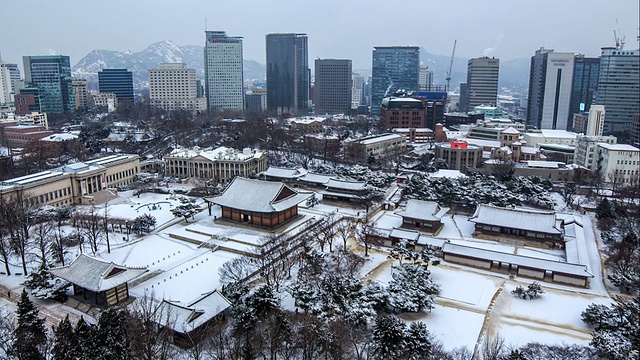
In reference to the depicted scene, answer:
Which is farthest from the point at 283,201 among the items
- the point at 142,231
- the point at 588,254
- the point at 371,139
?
the point at 371,139

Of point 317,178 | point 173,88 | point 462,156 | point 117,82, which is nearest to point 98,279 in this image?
point 317,178

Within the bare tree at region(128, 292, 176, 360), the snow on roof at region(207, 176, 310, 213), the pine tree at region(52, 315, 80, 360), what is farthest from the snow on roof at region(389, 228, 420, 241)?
the pine tree at region(52, 315, 80, 360)

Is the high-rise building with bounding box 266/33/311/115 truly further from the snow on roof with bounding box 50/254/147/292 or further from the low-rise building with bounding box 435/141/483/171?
the snow on roof with bounding box 50/254/147/292

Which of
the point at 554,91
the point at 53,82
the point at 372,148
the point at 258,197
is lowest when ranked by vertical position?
the point at 258,197

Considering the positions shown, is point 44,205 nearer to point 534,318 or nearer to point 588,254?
point 534,318

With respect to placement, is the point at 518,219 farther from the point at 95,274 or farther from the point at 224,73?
the point at 224,73

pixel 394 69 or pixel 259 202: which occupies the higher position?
pixel 394 69

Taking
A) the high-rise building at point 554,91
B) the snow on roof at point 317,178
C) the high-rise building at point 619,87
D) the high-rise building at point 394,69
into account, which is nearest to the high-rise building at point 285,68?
the high-rise building at point 394,69
